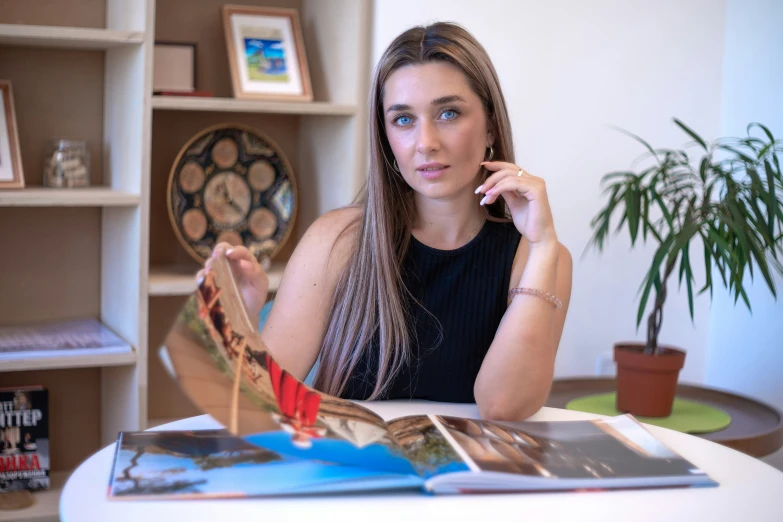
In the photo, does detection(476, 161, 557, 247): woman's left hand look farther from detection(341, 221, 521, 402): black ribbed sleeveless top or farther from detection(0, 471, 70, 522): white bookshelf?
detection(0, 471, 70, 522): white bookshelf

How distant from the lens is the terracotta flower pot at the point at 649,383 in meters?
2.17

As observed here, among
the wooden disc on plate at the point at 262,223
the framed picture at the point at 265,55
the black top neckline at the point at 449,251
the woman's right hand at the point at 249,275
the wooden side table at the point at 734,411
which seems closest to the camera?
the woman's right hand at the point at 249,275

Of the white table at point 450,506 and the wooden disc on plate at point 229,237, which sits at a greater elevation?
the wooden disc on plate at point 229,237

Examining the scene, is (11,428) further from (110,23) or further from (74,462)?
(110,23)

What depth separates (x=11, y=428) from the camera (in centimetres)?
219

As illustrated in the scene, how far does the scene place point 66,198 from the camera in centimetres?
206

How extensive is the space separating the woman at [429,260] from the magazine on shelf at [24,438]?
0.93 m

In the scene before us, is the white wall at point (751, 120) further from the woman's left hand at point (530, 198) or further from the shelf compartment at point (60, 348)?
the shelf compartment at point (60, 348)

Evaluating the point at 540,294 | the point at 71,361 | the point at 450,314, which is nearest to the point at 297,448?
the point at 540,294

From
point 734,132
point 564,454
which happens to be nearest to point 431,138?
point 564,454

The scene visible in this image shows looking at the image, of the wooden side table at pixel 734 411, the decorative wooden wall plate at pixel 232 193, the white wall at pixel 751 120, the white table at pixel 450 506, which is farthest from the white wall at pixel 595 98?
the white table at pixel 450 506

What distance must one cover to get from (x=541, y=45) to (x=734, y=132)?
0.66 m

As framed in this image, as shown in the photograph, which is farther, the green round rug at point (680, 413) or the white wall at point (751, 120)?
the white wall at point (751, 120)

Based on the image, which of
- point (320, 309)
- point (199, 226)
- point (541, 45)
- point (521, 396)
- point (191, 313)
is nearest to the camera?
point (191, 313)
